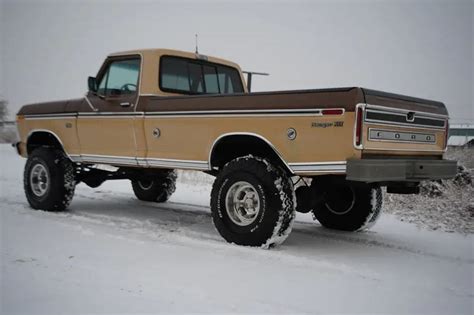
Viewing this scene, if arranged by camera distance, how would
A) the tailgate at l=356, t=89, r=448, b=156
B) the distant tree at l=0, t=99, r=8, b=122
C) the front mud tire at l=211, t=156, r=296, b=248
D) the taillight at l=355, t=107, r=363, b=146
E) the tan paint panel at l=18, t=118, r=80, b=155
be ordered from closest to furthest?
the taillight at l=355, t=107, r=363, b=146
the tailgate at l=356, t=89, r=448, b=156
the front mud tire at l=211, t=156, r=296, b=248
the tan paint panel at l=18, t=118, r=80, b=155
the distant tree at l=0, t=99, r=8, b=122

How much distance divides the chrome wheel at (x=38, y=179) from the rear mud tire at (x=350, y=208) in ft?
13.0

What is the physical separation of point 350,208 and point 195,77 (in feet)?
8.86

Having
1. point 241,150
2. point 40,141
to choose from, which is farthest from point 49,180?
point 241,150

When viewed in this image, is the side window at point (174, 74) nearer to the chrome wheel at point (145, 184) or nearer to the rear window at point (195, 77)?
the rear window at point (195, 77)

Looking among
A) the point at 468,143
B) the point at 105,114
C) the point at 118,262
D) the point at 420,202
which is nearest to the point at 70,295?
the point at 118,262

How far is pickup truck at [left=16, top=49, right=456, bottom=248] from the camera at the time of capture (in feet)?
13.9

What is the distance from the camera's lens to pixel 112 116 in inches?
241

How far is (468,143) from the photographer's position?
1134cm

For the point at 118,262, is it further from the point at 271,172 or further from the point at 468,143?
the point at 468,143

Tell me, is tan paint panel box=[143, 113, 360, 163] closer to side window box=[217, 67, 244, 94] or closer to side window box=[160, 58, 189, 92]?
side window box=[160, 58, 189, 92]

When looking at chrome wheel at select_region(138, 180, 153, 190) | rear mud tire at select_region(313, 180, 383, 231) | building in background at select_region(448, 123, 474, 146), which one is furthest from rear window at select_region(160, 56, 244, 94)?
building in background at select_region(448, 123, 474, 146)

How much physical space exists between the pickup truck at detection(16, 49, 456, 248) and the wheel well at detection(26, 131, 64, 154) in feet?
0.06

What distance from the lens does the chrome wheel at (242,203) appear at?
15.9 ft

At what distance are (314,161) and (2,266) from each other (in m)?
2.85
